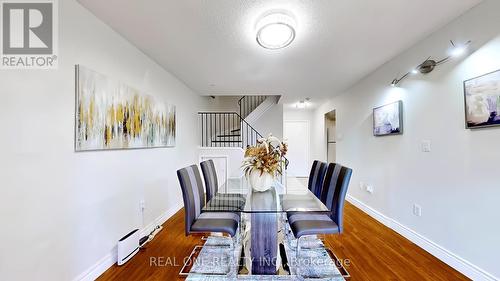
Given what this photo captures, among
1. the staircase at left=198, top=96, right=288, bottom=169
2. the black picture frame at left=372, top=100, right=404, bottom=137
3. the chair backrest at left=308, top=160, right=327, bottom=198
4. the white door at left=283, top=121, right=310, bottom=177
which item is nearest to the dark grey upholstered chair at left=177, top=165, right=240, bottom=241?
the chair backrest at left=308, top=160, right=327, bottom=198

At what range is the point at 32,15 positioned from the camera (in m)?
1.59

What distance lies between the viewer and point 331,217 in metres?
2.04

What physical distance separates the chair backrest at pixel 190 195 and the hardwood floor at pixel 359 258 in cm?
56

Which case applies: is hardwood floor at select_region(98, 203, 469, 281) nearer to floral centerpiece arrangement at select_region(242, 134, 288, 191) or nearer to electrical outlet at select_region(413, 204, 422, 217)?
electrical outlet at select_region(413, 204, 422, 217)

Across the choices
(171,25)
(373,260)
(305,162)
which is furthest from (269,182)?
(305,162)

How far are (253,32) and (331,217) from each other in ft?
6.26

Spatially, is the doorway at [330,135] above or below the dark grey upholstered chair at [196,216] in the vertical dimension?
above

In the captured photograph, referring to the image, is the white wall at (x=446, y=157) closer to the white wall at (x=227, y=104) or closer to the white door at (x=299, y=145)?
the white door at (x=299, y=145)

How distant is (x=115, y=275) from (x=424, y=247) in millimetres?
3209

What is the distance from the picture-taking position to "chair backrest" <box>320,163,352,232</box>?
75.8 inches

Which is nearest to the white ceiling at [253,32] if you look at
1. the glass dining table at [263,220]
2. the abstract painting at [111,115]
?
the abstract painting at [111,115]

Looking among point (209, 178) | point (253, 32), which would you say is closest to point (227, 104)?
point (209, 178)

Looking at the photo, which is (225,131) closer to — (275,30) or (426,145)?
(275,30)

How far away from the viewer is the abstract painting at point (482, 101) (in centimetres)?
178
